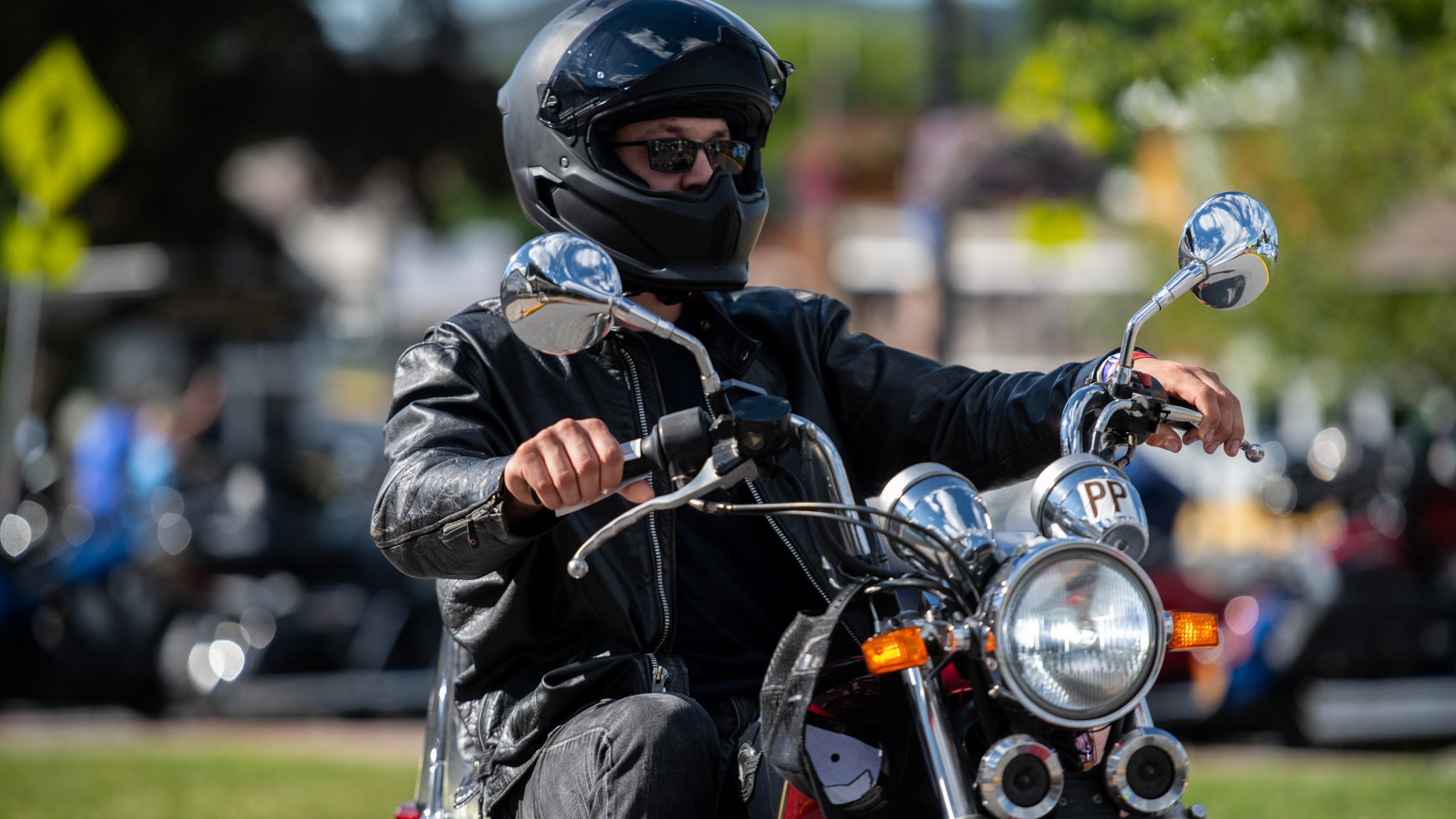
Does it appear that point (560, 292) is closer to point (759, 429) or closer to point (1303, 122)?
point (759, 429)

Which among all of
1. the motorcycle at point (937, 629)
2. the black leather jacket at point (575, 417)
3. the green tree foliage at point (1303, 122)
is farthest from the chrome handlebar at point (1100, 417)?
the green tree foliage at point (1303, 122)

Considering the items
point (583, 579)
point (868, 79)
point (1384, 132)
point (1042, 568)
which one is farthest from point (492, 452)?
point (868, 79)

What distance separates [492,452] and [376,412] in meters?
17.2

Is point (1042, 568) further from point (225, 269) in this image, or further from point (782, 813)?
point (225, 269)

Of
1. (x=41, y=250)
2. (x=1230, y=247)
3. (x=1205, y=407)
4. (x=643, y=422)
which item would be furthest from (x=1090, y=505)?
(x=41, y=250)

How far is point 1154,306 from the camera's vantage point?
2191mm

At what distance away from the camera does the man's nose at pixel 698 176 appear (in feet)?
8.79

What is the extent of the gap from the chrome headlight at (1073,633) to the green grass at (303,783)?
4.19 m

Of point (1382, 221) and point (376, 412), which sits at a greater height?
point (1382, 221)

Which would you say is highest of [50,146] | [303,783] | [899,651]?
[50,146]

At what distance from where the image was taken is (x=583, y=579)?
2416mm

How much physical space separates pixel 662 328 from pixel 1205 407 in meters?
0.82

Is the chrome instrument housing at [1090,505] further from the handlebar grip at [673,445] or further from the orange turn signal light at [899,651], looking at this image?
the handlebar grip at [673,445]

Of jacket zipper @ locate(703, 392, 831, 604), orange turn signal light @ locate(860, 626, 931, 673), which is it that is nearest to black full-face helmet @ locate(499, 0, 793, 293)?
jacket zipper @ locate(703, 392, 831, 604)
